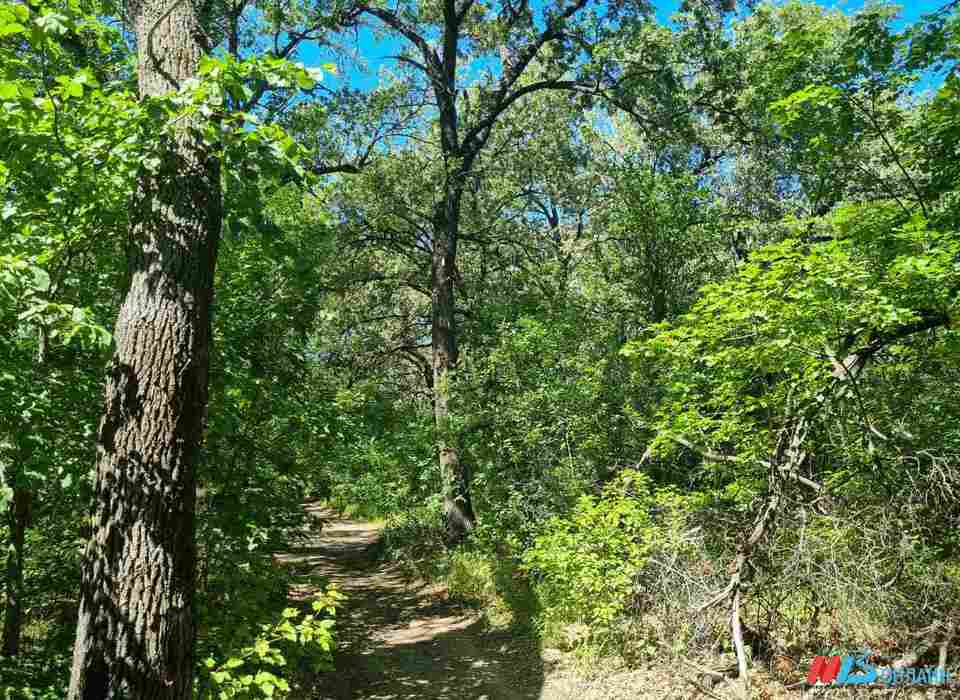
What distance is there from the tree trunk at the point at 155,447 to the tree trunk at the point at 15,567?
1.66 metres

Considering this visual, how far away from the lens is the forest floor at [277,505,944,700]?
6.73 m

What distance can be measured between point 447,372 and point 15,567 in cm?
786

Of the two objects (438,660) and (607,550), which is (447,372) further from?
(607,550)

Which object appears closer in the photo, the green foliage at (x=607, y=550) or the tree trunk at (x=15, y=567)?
the tree trunk at (x=15, y=567)

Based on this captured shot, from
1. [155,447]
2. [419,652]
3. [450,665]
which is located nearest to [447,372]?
[419,652]

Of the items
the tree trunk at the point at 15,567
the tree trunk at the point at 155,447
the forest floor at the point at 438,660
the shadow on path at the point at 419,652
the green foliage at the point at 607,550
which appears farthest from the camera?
the shadow on path at the point at 419,652

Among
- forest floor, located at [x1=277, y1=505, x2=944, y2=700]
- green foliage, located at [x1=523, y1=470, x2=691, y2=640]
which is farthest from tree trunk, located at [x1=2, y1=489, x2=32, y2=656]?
green foliage, located at [x1=523, y1=470, x2=691, y2=640]

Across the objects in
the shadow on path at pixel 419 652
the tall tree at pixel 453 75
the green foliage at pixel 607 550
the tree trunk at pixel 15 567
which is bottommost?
the shadow on path at pixel 419 652

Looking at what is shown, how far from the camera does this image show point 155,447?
329 centimetres

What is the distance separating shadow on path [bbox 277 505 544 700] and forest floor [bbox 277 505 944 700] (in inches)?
0.5

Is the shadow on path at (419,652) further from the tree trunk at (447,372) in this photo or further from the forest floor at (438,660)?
the tree trunk at (447,372)

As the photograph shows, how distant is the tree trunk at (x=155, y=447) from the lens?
3119 millimetres

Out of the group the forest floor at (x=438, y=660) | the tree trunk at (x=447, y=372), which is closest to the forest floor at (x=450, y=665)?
the forest floor at (x=438, y=660)

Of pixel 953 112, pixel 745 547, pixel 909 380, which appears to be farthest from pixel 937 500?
pixel 953 112
